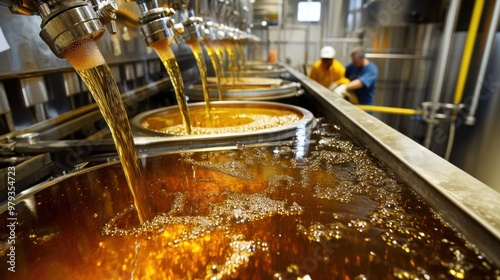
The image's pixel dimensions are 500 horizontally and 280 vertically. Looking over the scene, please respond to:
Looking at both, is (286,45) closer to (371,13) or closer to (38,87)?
(371,13)

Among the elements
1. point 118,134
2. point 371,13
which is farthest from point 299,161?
point 371,13

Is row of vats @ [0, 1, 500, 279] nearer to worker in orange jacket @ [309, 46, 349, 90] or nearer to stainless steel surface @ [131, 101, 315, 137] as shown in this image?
stainless steel surface @ [131, 101, 315, 137]

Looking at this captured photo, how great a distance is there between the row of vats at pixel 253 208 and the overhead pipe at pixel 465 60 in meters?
3.05

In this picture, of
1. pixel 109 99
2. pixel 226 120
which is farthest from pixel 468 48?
pixel 109 99

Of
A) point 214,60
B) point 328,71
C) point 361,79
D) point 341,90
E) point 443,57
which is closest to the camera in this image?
point 214,60

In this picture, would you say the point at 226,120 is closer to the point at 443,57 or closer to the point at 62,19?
the point at 62,19

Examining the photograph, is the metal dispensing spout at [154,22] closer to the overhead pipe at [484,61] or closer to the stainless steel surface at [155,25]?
the stainless steel surface at [155,25]

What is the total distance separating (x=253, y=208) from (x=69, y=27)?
57 cm

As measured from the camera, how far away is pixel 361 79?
14.7 feet

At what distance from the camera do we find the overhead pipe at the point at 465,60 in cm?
317

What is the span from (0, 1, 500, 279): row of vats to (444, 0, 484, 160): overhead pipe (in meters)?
3.05

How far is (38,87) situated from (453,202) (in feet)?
5.20

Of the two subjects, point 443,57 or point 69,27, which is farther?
point 443,57

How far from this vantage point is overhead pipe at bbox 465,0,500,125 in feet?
9.65
